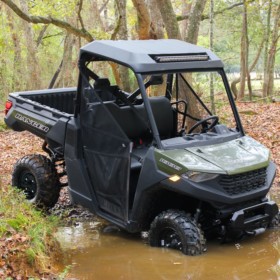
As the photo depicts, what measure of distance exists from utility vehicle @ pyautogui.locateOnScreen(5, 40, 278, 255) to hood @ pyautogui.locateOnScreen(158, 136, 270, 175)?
0.01m

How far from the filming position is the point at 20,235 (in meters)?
4.74

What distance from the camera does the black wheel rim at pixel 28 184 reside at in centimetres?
730

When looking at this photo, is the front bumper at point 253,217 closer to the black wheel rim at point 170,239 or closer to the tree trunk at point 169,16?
the black wheel rim at point 170,239

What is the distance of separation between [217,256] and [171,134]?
85.0 inches

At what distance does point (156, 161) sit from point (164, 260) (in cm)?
107

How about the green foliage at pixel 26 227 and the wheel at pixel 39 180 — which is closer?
the green foliage at pixel 26 227

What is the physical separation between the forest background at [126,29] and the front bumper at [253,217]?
6.02 metres

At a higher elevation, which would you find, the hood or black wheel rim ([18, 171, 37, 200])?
the hood

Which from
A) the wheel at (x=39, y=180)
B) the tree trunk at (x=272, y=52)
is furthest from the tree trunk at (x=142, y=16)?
the tree trunk at (x=272, y=52)

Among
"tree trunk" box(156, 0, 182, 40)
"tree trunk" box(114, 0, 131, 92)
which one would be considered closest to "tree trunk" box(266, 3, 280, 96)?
"tree trunk" box(114, 0, 131, 92)

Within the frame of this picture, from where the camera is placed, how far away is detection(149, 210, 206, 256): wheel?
5180mm

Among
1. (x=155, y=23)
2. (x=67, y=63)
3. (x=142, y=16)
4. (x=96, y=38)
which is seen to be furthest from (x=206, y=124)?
(x=67, y=63)

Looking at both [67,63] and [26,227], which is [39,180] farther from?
[67,63]

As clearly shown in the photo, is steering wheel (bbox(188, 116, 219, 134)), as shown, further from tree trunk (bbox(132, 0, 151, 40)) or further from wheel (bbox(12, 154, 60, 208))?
tree trunk (bbox(132, 0, 151, 40))
